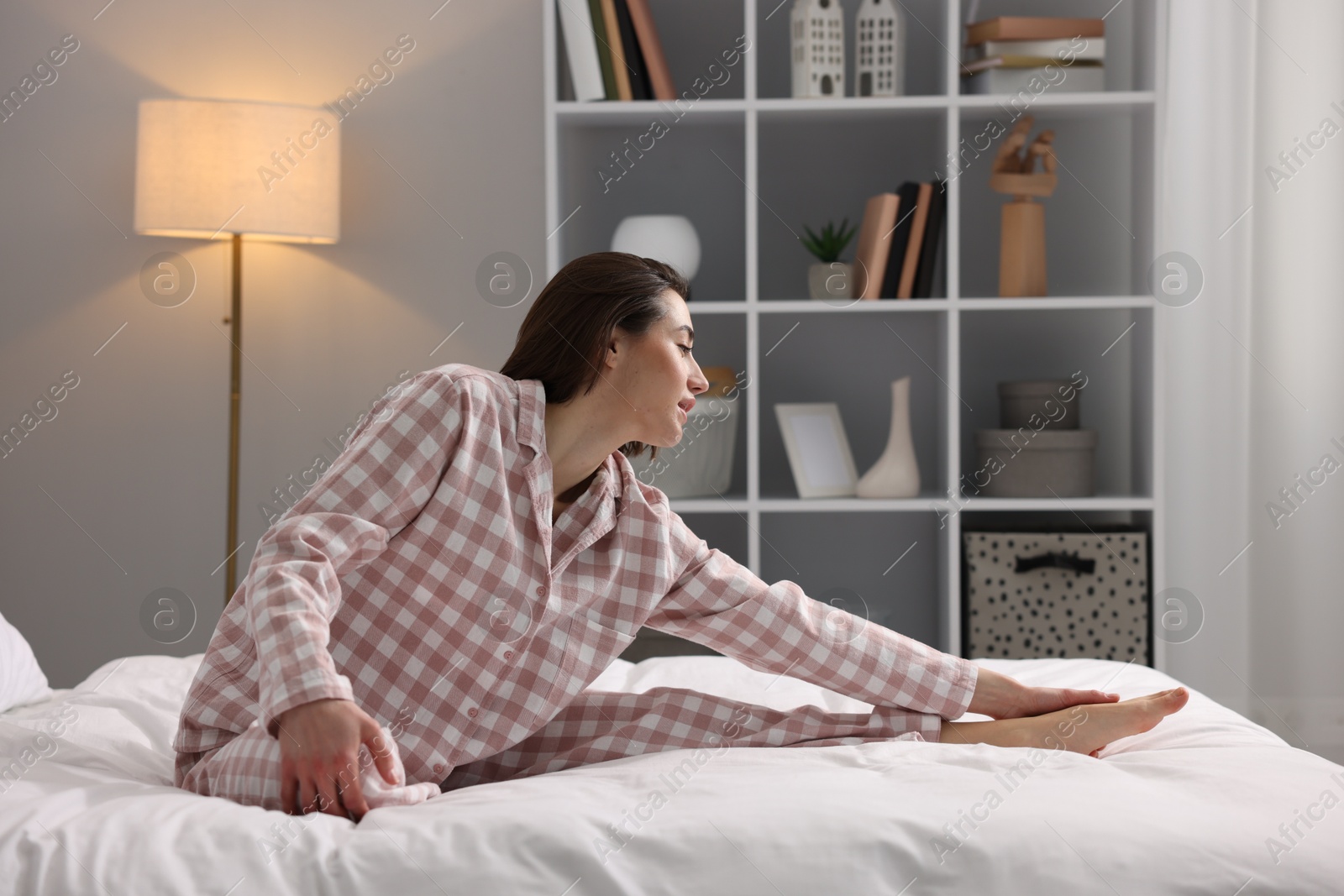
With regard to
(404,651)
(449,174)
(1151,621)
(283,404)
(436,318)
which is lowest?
(1151,621)

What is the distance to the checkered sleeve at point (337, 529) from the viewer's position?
2.82 feet

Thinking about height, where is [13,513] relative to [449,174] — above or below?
below

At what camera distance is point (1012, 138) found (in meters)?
2.32

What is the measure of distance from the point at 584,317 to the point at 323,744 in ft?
1.62

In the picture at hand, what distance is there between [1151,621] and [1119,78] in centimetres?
118

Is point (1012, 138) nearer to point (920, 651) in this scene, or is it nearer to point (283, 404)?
point (920, 651)

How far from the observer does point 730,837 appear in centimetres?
82

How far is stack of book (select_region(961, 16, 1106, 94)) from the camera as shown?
227 cm

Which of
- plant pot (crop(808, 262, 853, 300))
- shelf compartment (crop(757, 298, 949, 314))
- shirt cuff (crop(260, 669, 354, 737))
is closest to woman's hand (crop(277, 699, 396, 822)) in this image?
shirt cuff (crop(260, 669, 354, 737))

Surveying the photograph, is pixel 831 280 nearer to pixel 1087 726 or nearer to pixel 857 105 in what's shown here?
pixel 857 105

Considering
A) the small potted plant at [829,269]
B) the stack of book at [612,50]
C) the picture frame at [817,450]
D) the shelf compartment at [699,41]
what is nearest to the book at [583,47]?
the stack of book at [612,50]

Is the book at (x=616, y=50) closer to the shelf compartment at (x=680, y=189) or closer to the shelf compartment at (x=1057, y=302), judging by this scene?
the shelf compartment at (x=680, y=189)

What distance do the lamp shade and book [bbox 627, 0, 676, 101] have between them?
0.74m

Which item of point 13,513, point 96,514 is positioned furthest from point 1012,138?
point 13,513
